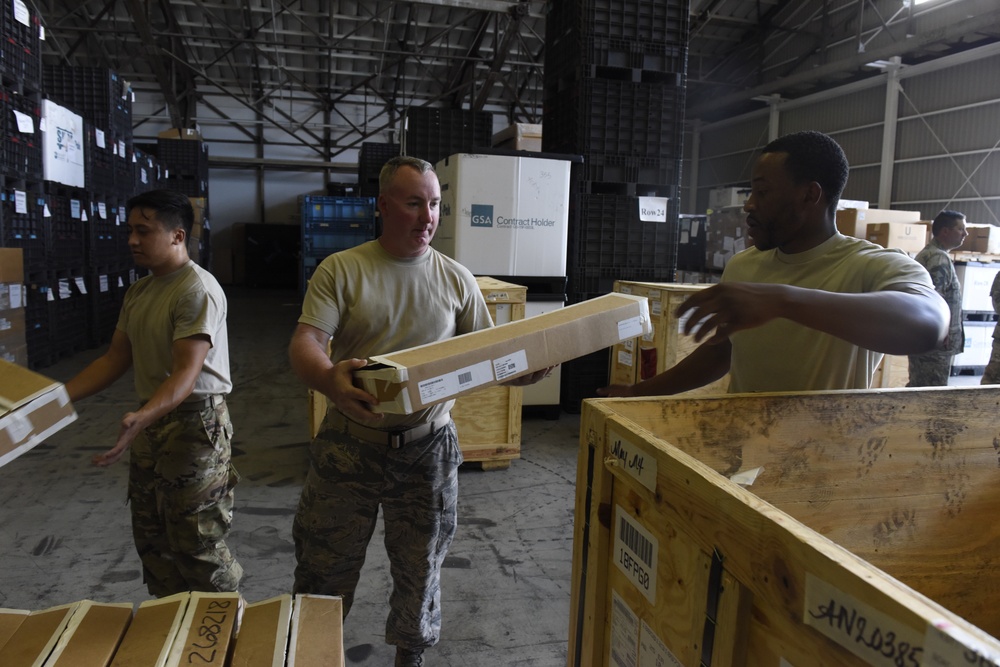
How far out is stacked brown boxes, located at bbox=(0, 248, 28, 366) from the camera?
18.2 feet

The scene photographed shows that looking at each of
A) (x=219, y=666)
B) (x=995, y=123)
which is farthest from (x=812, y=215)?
(x=995, y=123)

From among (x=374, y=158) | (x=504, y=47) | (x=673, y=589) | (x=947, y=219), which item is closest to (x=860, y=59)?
(x=504, y=47)

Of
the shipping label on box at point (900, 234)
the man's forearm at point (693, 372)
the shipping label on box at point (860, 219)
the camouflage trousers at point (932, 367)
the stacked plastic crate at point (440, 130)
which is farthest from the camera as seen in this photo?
the shipping label on box at point (860, 219)

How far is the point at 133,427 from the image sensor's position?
210 centimetres

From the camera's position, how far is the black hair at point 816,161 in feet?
5.95

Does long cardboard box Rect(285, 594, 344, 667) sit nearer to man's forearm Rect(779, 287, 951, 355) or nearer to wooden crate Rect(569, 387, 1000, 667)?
wooden crate Rect(569, 387, 1000, 667)

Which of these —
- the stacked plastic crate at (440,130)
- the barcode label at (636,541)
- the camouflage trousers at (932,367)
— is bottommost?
the camouflage trousers at (932,367)

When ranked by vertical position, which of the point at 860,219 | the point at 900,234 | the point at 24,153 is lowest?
the point at 900,234

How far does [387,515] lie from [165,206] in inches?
56.8

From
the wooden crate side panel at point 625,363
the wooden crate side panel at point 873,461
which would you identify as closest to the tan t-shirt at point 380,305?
Answer: the wooden crate side panel at point 873,461

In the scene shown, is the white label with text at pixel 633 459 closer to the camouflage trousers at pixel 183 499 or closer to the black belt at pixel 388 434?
the black belt at pixel 388 434

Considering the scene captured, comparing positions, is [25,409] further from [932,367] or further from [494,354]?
[932,367]

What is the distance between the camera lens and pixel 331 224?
47.7 ft

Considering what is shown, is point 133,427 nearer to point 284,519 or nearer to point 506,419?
point 284,519
